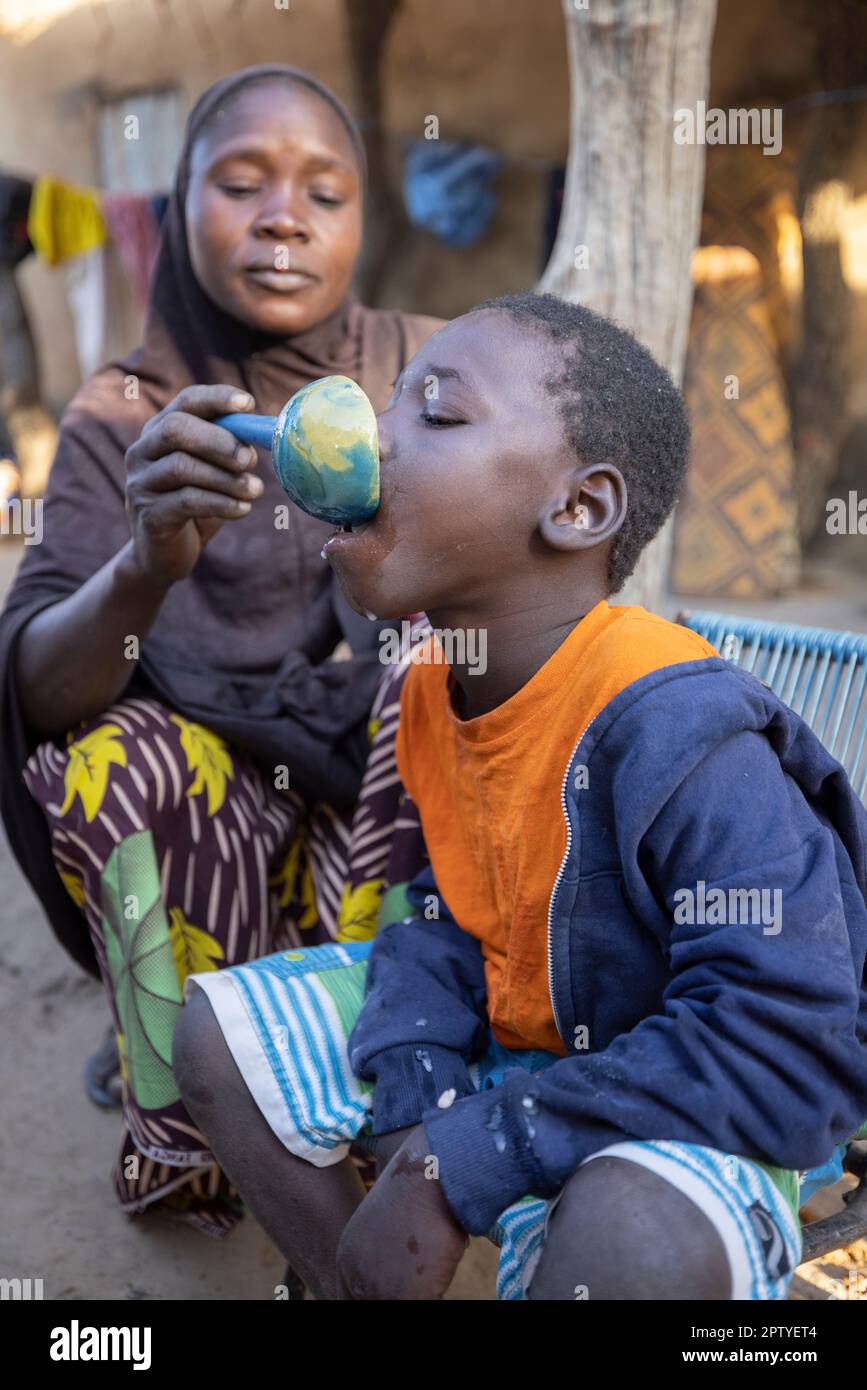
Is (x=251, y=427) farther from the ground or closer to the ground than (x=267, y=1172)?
farther from the ground

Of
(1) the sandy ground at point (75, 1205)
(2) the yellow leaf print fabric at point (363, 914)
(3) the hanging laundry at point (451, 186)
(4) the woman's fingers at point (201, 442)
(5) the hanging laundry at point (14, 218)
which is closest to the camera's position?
(4) the woman's fingers at point (201, 442)

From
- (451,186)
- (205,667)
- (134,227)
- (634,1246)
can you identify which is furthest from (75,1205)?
(451,186)

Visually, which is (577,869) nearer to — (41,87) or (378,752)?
(378,752)

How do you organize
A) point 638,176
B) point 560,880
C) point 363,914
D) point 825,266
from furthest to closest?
point 825,266
point 638,176
point 363,914
point 560,880

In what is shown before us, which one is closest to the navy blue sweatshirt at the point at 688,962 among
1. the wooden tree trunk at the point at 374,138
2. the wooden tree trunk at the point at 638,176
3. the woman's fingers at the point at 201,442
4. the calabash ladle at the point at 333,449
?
the calabash ladle at the point at 333,449

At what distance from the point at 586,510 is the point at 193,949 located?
1004 mm

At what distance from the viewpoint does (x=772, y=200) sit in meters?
5.69

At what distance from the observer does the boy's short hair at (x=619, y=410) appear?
1.30 meters

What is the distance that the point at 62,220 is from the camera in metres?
5.99

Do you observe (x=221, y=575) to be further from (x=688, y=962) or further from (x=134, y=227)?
(x=134, y=227)

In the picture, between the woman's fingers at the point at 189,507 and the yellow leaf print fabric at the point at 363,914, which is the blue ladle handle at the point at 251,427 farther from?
the yellow leaf print fabric at the point at 363,914

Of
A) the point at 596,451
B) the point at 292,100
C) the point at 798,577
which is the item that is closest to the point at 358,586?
A: the point at 596,451

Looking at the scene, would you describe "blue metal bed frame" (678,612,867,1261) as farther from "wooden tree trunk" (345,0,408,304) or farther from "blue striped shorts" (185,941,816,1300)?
"wooden tree trunk" (345,0,408,304)

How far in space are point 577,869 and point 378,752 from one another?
0.63 meters
